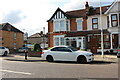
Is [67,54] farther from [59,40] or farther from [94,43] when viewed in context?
[59,40]

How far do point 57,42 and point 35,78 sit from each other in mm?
22074

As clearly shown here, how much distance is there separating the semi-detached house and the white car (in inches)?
465

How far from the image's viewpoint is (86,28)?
1062 inches

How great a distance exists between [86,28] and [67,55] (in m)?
14.2

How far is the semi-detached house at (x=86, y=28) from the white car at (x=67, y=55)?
11.8 metres

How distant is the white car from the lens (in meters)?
13.2

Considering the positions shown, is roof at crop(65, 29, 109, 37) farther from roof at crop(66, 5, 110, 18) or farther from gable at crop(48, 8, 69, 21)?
gable at crop(48, 8, 69, 21)

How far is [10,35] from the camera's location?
4106 cm

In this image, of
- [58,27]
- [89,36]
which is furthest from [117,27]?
[58,27]

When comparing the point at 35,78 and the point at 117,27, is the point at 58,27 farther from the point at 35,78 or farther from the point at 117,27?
the point at 35,78

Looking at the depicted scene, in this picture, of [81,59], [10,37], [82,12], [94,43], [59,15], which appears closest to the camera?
[81,59]

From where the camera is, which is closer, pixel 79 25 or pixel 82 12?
pixel 79 25

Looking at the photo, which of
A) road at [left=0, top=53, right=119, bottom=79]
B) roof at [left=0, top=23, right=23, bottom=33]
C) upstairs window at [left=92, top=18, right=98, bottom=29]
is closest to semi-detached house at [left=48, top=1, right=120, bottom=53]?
upstairs window at [left=92, top=18, right=98, bottom=29]

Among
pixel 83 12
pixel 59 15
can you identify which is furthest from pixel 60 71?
pixel 83 12
